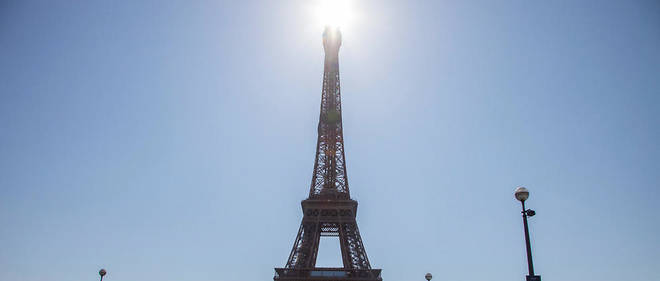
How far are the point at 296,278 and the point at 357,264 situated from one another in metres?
8.99

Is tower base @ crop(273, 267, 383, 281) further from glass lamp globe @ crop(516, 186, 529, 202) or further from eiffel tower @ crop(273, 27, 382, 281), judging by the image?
glass lamp globe @ crop(516, 186, 529, 202)

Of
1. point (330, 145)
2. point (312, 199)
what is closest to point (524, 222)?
point (312, 199)

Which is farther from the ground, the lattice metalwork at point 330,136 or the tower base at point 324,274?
the lattice metalwork at point 330,136

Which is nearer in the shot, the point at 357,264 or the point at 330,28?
the point at 357,264

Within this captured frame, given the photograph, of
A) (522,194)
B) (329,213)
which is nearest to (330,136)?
(329,213)

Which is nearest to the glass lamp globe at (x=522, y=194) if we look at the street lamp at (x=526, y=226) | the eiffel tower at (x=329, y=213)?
the street lamp at (x=526, y=226)

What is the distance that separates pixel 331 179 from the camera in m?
72.6

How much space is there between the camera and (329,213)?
224 ft

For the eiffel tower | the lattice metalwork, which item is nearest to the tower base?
the eiffel tower

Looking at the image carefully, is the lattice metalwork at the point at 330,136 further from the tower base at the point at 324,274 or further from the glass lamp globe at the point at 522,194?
the glass lamp globe at the point at 522,194

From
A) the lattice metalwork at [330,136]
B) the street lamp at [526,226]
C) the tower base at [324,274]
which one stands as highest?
the lattice metalwork at [330,136]

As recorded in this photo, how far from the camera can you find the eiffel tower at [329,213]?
2443 inches

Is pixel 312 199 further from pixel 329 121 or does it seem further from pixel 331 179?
pixel 329 121

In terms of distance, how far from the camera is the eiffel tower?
6206 cm
